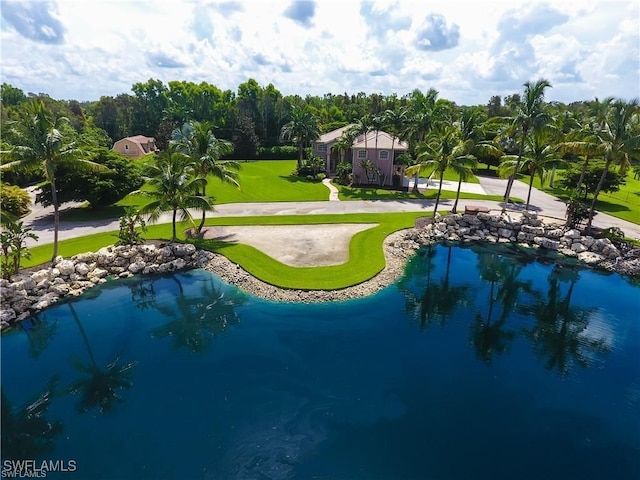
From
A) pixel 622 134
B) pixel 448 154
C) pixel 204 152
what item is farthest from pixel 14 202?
pixel 622 134

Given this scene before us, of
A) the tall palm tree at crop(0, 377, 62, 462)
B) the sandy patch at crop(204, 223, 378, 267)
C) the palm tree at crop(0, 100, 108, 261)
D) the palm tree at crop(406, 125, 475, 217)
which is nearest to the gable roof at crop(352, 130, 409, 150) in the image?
the palm tree at crop(406, 125, 475, 217)

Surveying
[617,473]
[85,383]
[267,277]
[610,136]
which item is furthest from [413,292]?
[610,136]

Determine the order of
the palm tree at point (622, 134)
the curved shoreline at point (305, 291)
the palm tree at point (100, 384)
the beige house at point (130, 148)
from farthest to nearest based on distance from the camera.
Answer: the beige house at point (130, 148), the palm tree at point (622, 134), the curved shoreline at point (305, 291), the palm tree at point (100, 384)

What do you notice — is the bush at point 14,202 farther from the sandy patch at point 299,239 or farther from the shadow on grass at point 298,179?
the shadow on grass at point 298,179

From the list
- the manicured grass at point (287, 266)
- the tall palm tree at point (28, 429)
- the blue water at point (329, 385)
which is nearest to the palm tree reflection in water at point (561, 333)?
the blue water at point (329, 385)

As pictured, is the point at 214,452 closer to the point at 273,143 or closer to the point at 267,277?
the point at 267,277

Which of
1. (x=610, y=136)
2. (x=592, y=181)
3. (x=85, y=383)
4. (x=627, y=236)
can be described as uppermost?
(x=610, y=136)

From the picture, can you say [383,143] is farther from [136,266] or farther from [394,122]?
[136,266]
